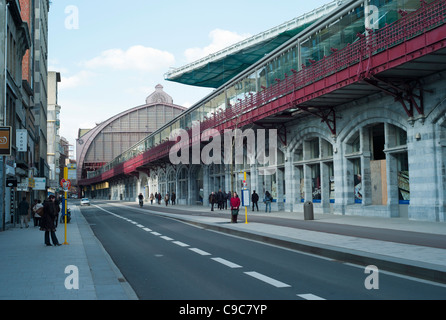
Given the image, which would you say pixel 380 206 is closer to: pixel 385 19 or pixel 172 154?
pixel 385 19

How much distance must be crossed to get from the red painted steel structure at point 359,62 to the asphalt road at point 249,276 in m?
8.98

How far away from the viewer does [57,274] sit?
9.14 meters

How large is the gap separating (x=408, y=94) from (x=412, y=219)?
537cm

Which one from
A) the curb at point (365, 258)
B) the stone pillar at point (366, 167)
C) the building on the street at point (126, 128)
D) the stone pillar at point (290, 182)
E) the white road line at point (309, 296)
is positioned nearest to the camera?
the white road line at point (309, 296)

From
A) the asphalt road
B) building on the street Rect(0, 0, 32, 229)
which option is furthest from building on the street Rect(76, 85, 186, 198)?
the asphalt road

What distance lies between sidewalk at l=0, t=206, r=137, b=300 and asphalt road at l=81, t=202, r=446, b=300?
417mm

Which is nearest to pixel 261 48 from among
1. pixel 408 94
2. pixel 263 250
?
pixel 408 94

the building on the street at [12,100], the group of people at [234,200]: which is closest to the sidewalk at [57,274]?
the group of people at [234,200]

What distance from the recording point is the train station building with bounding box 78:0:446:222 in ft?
62.2

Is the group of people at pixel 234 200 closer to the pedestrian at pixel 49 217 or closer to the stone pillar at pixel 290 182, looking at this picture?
the stone pillar at pixel 290 182

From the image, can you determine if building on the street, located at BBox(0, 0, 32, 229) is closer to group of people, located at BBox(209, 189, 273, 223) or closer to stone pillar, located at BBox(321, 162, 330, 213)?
group of people, located at BBox(209, 189, 273, 223)

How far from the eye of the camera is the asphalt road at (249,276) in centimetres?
741

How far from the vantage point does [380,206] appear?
23.6 meters

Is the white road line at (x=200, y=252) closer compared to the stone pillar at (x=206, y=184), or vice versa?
the white road line at (x=200, y=252)
